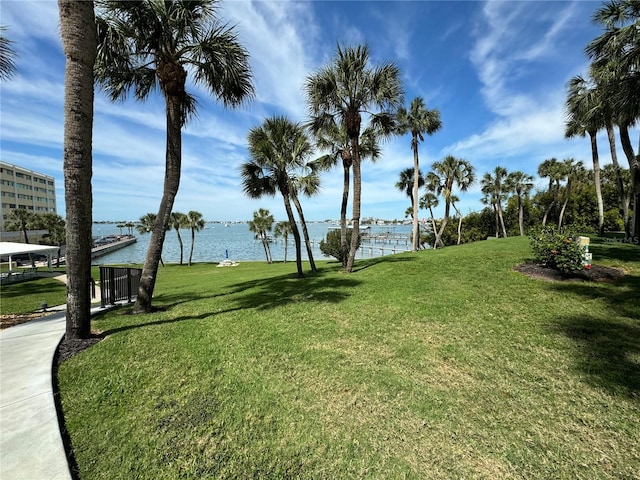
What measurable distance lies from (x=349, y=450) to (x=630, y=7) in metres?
13.8

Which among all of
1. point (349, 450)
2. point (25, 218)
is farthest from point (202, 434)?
→ point (25, 218)

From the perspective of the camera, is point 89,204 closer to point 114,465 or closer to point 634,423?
point 114,465

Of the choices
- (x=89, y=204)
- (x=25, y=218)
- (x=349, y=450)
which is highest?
(x=25, y=218)

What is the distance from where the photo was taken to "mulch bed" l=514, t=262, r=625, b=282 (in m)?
7.09

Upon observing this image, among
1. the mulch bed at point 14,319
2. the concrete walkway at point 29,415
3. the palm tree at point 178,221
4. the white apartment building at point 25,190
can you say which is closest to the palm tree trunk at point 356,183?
the concrete walkway at point 29,415

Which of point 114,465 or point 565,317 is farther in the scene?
point 565,317

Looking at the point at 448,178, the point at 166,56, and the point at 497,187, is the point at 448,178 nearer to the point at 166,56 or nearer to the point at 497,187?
the point at 497,187

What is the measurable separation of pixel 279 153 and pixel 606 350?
11.6 m

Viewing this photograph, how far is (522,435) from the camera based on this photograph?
8.45ft

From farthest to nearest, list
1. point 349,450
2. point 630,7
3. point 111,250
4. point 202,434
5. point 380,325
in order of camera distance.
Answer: point 111,250 → point 630,7 → point 380,325 → point 202,434 → point 349,450

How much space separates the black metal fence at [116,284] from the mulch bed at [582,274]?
1184 centimetres

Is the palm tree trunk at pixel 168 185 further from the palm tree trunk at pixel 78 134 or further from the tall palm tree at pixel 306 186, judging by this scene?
the tall palm tree at pixel 306 186

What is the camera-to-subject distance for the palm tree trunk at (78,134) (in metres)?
4.69

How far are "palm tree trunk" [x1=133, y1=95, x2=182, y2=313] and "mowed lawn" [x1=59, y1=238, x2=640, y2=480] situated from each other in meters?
1.31
